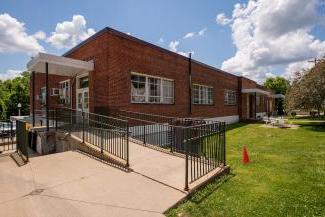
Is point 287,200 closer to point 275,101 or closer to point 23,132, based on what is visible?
point 23,132

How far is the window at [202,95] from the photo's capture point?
18.9 meters

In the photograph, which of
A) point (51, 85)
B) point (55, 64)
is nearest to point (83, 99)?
point (55, 64)

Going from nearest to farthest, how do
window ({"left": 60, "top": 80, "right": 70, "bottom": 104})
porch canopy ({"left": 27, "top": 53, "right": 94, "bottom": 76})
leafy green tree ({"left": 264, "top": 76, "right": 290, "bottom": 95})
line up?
porch canopy ({"left": 27, "top": 53, "right": 94, "bottom": 76}) < window ({"left": 60, "top": 80, "right": 70, "bottom": 104}) < leafy green tree ({"left": 264, "top": 76, "right": 290, "bottom": 95})

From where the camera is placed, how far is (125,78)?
485 inches

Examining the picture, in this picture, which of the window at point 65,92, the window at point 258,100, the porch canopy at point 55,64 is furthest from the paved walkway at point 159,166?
the window at point 258,100

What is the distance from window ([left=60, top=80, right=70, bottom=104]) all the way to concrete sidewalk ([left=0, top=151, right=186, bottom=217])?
8939 mm

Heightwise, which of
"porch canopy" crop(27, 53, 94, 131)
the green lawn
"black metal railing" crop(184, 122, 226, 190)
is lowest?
the green lawn

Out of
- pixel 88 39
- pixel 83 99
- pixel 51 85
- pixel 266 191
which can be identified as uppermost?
pixel 88 39

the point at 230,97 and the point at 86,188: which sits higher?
the point at 230,97

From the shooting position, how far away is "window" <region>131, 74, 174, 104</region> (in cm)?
1307

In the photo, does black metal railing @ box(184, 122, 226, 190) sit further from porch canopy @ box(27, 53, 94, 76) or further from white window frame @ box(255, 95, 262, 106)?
white window frame @ box(255, 95, 262, 106)

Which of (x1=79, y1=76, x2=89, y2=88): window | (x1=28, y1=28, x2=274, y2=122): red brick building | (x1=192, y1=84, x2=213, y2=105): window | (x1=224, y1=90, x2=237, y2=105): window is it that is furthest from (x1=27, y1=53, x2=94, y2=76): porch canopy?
(x1=224, y1=90, x2=237, y2=105): window

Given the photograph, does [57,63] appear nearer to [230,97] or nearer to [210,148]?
[210,148]

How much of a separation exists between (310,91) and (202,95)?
8.38 meters
